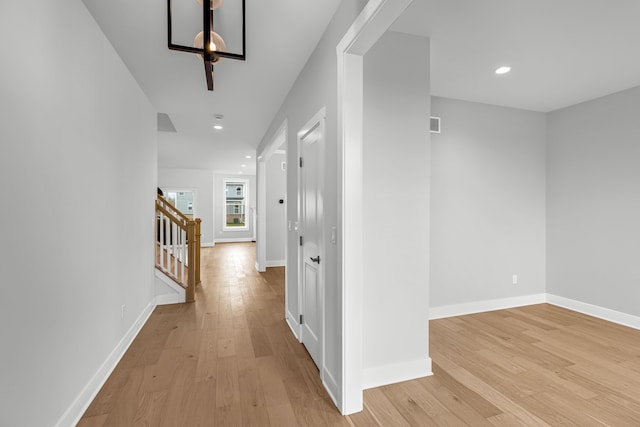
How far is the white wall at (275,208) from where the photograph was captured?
6.80 m

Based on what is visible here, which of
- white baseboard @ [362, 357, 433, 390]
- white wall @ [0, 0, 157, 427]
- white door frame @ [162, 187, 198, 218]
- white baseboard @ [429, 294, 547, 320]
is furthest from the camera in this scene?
white door frame @ [162, 187, 198, 218]

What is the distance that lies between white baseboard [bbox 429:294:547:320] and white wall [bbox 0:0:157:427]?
129 inches

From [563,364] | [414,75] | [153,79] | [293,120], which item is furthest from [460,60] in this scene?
[153,79]

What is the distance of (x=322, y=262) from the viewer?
7.54 feet

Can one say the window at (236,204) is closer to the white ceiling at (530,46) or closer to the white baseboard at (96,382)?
the white baseboard at (96,382)

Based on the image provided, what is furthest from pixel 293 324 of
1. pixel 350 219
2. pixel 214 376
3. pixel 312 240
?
pixel 350 219

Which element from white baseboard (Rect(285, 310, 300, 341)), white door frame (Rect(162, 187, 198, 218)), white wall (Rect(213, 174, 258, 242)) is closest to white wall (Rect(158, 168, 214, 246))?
white door frame (Rect(162, 187, 198, 218))

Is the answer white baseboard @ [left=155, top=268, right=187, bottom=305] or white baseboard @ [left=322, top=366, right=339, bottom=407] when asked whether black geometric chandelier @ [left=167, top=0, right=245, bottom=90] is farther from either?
white baseboard @ [left=155, top=268, right=187, bottom=305]

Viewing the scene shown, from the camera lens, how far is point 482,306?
379cm

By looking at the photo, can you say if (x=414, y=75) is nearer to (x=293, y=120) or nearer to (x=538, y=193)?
(x=293, y=120)

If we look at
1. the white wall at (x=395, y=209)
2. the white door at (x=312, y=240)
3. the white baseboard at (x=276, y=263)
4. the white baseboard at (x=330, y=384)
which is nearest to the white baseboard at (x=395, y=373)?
the white wall at (x=395, y=209)

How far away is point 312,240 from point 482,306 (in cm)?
260

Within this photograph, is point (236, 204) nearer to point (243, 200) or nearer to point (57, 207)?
point (243, 200)

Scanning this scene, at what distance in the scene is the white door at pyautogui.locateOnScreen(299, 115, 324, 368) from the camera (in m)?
2.40
